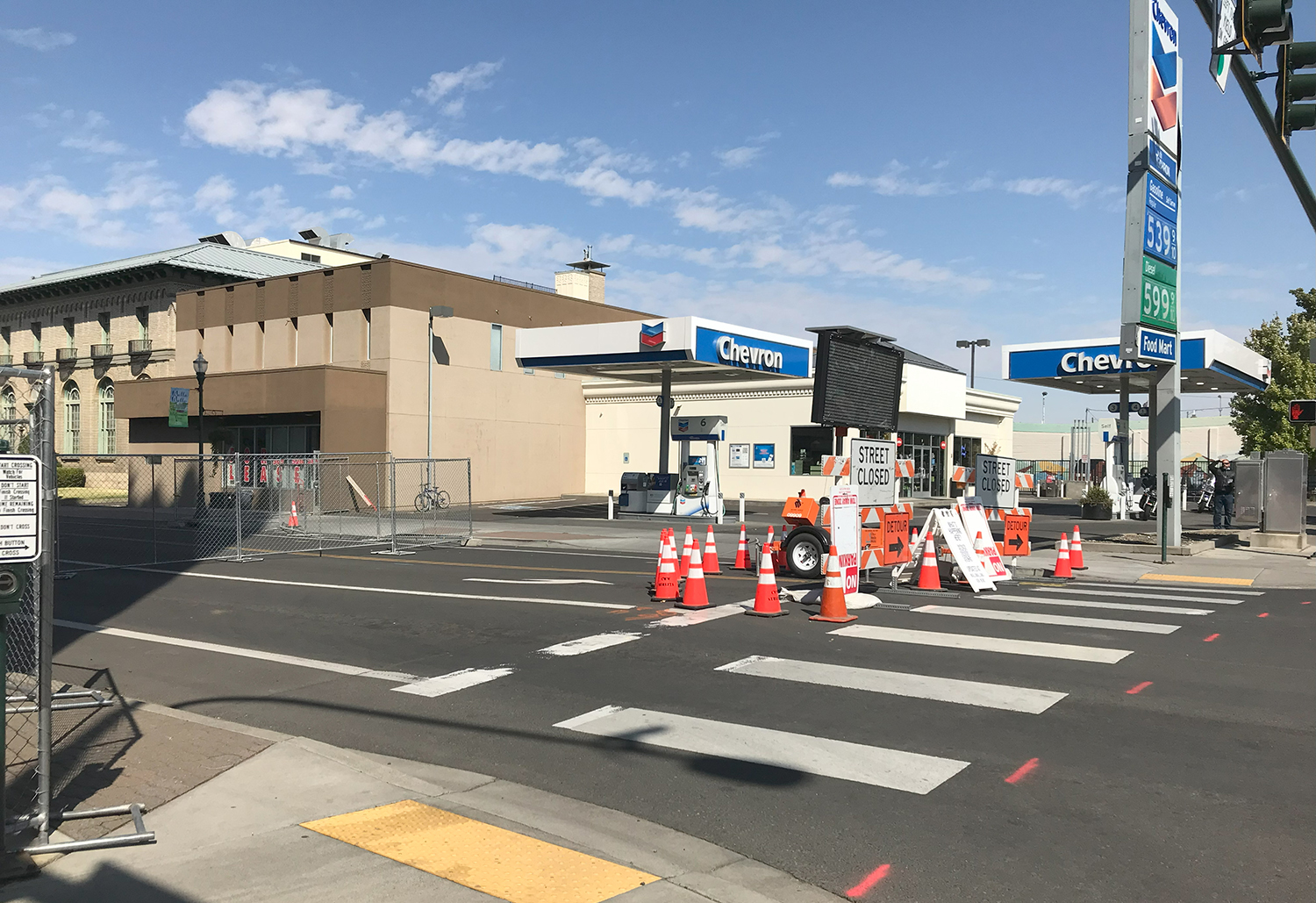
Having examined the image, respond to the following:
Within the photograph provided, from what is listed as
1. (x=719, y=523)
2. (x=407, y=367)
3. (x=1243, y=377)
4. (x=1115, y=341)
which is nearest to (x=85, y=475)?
(x=407, y=367)

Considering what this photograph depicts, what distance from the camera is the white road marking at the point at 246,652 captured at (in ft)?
29.4

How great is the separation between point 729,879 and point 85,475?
53027 millimetres

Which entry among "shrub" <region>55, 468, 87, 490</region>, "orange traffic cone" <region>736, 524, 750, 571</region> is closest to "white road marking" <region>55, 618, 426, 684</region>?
"orange traffic cone" <region>736, 524, 750, 571</region>

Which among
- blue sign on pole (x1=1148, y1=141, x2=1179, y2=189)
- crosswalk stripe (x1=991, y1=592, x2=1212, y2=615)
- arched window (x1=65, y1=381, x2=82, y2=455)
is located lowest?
crosswalk stripe (x1=991, y1=592, x2=1212, y2=615)

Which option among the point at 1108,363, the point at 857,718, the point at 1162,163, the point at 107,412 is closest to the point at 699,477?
the point at 1108,363

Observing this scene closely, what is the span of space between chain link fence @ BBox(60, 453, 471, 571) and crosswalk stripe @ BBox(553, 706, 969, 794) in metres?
12.6

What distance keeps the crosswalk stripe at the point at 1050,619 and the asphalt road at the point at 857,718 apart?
8cm

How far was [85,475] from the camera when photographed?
4950cm

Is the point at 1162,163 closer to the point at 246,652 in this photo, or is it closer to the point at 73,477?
the point at 246,652

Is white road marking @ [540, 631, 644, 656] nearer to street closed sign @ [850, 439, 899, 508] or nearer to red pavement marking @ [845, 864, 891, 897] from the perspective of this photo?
street closed sign @ [850, 439, 899, 508]

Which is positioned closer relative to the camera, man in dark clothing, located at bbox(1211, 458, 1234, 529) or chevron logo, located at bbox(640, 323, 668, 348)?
man in dark clothing, located at bbox(1211, 458, 1234, 529)

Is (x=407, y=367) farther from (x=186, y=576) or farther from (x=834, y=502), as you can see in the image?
(x=834, y=502)

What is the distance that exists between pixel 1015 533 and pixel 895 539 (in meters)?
3.92

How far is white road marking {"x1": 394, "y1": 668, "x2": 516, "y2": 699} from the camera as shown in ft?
27.1
